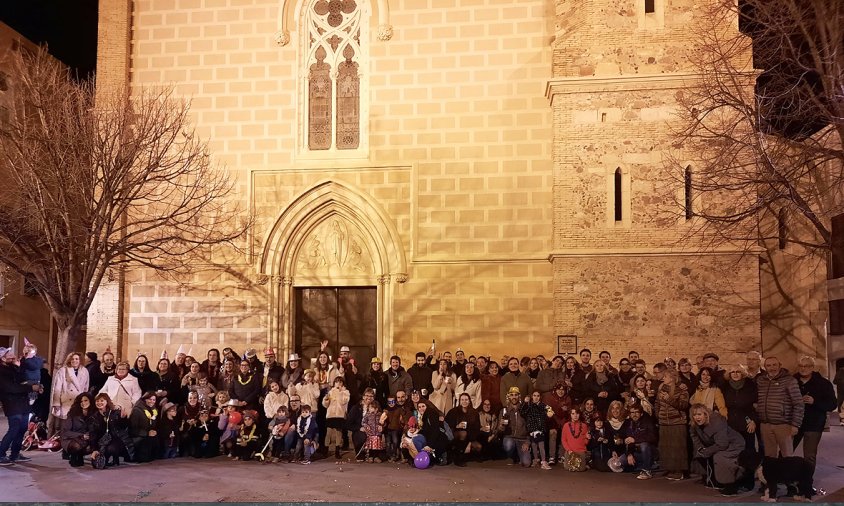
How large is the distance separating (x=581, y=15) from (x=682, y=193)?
4.64 m

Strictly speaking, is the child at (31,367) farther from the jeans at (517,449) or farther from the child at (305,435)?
the jeans at (517,449)

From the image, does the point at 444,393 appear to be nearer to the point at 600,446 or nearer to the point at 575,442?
the point at 575,442

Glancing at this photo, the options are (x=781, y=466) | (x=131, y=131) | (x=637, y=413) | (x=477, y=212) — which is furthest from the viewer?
(x=477, y=212)

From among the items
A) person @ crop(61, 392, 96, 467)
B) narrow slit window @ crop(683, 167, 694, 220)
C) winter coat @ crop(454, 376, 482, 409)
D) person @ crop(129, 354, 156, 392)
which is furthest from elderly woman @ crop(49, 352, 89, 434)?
narrow slit window @ crop(683, 167, 694, 220)

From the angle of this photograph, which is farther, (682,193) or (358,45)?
(358,45)

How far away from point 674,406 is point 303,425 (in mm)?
6035

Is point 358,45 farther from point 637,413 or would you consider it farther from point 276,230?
point 637,413

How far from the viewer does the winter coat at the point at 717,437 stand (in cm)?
1116

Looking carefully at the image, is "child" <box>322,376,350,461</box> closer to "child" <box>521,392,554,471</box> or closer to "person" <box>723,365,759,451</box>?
"child" <box>521,392,554,471</box>

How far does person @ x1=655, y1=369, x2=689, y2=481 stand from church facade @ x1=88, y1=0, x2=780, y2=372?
5.11 m

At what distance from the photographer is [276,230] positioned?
2012cm

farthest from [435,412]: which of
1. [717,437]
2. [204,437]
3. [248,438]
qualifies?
[717,437]

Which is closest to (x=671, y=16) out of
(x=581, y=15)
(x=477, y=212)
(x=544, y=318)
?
(x=581, y=15)

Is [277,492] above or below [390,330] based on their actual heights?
below
